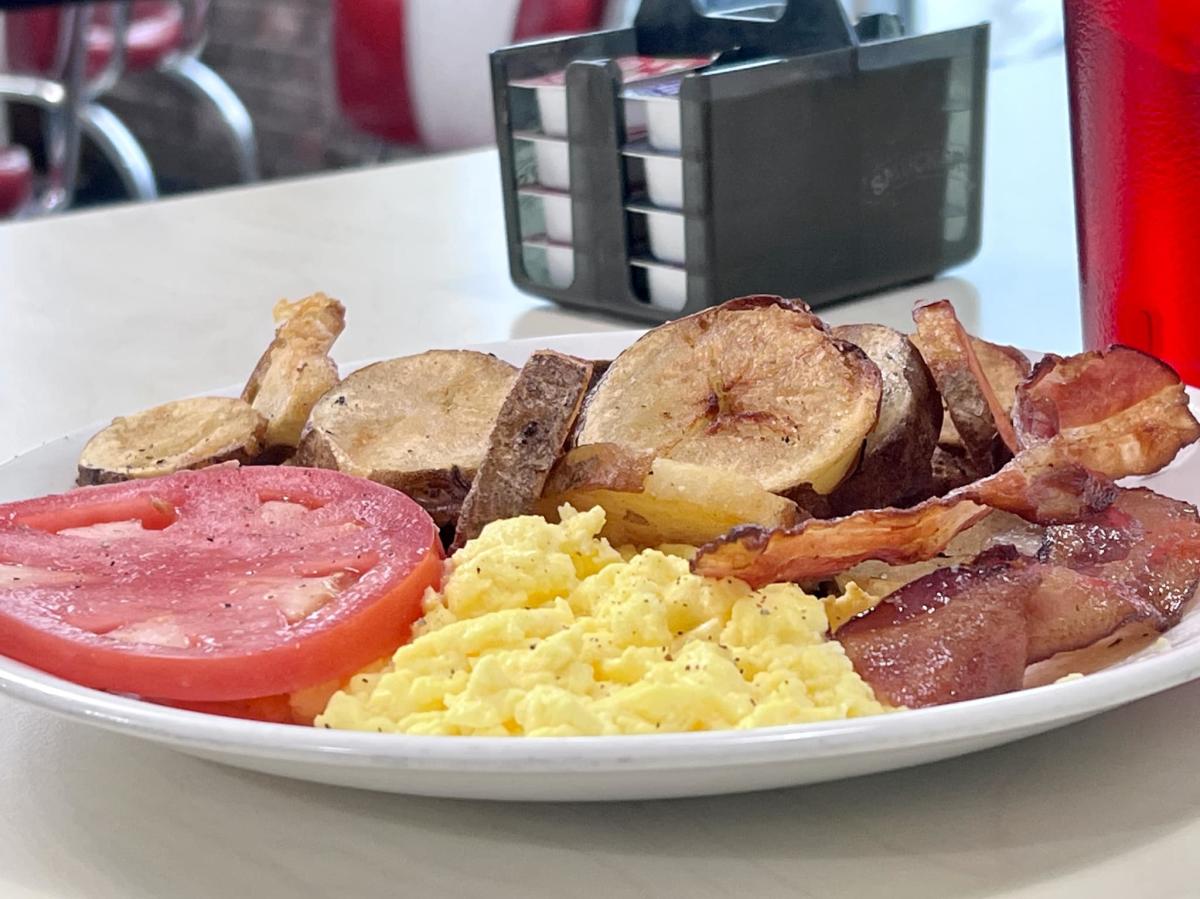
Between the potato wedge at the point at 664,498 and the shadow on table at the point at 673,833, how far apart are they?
0.48 ft

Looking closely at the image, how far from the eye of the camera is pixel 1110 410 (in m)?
0.83

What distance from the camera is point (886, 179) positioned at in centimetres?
148

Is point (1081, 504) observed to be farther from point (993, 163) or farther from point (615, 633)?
point (993, 163)

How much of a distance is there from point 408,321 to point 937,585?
3.23 ft

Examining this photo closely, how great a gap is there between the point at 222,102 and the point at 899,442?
15.3ft

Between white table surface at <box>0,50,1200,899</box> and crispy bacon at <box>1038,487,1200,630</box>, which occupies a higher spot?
crispy bacon at <box>1038,487,1200,630</box>

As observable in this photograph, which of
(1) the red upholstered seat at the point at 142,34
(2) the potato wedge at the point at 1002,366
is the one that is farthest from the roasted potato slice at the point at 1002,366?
(1) the red upholstered seat at the point at 142,34

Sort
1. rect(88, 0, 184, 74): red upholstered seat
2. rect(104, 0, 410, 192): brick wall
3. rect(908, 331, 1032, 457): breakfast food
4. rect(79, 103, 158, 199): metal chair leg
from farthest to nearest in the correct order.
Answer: rect(104, 0, 410, 192): brick wall
rect(88, 0, 184, 74): red upholstered seat
rect(79, 103, 158, 199): metal chair leg
rect(908, 331, 1032, 457): breakfast food

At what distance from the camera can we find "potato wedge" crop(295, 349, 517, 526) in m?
0.88

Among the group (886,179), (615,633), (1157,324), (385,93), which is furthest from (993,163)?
(385,93)

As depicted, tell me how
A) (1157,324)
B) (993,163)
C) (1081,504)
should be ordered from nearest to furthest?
(1081,504) < (1157,324) < (993,163)

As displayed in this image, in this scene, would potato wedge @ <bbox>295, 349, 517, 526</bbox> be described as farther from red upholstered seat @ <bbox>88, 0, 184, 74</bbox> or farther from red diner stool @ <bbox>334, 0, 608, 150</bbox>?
red upholstered seat @ <bbox>88, 0, 184, 74</bbox>

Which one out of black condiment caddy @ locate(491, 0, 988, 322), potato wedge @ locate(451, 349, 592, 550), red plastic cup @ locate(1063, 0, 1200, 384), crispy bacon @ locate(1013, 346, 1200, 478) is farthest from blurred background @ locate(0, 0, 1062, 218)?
potato wedge @ locate(451, 349, 592, 550)

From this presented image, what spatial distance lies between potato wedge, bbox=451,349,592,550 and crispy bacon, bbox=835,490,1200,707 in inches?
7.3
